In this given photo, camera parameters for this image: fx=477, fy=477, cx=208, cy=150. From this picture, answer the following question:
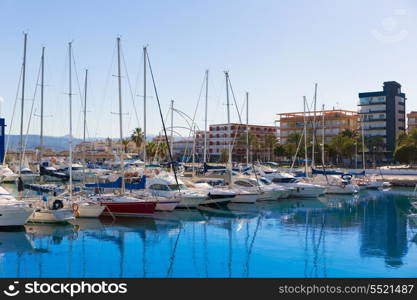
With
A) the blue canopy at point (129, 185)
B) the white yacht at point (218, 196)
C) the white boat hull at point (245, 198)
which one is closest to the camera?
the blue canopy at point (129, 185)

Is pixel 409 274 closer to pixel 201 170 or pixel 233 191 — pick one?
pixel 233 191

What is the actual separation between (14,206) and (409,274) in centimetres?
2268

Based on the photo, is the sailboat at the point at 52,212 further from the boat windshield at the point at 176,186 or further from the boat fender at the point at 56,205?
the boat windshield at the point at 176,186

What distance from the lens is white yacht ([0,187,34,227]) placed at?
29.4 metres

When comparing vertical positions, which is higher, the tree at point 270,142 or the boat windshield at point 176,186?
the tree at point 270,142

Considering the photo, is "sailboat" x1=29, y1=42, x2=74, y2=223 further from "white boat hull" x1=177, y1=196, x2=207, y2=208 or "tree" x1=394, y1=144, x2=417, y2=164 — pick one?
"tree" x1=394, y1=144, x2=417, y2=164

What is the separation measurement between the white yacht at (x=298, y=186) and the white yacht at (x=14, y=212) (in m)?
30.5

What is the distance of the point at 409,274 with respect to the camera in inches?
835

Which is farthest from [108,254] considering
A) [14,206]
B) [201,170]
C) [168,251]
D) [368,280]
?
[201,170]

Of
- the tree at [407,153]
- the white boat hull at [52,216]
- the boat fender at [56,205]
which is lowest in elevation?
the white boat hull at [52,216]

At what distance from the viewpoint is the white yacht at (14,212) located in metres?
29.4

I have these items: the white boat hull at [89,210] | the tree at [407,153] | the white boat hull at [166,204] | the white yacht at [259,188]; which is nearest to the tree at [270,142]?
the tree at [407,153]

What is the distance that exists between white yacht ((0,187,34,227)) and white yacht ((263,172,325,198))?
100ft

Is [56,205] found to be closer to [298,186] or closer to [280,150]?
[298,186]
